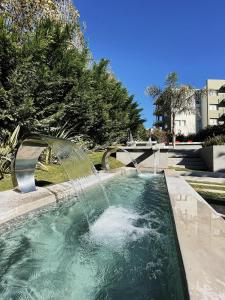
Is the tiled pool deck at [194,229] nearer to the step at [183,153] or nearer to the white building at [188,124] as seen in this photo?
the step at [183,153]

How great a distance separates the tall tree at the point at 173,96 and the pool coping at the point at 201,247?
107 feet

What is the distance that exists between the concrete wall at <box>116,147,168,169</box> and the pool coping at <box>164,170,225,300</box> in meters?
13.5

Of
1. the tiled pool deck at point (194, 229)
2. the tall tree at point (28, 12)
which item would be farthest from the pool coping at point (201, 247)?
the tall tree at point (28, 12)

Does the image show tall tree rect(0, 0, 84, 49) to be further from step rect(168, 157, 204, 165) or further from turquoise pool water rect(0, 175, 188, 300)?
turquoise pool water rect(0, 175, 188, 300)

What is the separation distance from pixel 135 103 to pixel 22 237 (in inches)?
1318

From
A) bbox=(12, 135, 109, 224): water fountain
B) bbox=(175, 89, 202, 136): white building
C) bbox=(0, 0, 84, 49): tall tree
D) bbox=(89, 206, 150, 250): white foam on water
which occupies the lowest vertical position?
bbox=(89, 206, 150, 250): white foam on water

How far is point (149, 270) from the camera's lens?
428 centimetres

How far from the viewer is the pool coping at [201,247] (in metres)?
3.02

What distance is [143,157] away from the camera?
21484 mm

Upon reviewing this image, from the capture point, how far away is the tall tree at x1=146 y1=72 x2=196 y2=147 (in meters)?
38.2

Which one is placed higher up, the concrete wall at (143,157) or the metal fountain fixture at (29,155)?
the metal fountain fixture at (29,155)

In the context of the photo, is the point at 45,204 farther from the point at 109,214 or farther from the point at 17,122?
the point at 17,122

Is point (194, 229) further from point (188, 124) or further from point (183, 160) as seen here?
point (188, 124)

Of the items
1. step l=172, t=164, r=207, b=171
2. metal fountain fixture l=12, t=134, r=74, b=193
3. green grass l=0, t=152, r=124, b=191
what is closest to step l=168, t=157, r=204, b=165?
step l=172, t=164, r=207, b=171
